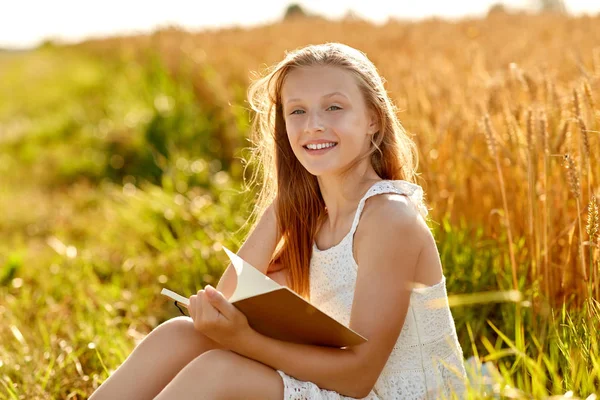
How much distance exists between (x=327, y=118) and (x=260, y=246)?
48 cm

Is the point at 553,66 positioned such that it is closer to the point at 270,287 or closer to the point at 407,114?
the point at 407,114

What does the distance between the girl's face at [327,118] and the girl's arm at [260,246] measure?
1.04ft

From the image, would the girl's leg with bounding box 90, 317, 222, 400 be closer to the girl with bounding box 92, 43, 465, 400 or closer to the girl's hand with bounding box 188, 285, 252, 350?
the girl with bounding box 92, 43, 465, 400

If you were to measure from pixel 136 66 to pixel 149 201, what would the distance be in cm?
651

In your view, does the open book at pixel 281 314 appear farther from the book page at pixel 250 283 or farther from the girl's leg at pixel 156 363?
the girl's leg at pixel 156 363

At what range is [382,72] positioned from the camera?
4.91 meters

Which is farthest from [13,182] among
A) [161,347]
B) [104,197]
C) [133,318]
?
[161,347]

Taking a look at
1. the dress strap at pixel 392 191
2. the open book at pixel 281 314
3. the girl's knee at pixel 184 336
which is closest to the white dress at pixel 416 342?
the dress strap at pixel 392 191

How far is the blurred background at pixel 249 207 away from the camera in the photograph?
2254 mm

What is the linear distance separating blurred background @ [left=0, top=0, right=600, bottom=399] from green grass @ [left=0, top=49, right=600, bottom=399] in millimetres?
11

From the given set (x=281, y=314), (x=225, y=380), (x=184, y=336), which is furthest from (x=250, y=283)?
(x=184, y=336)

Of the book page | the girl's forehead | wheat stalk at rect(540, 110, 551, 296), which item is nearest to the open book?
the book page

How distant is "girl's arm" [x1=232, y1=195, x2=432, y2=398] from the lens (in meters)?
1.80

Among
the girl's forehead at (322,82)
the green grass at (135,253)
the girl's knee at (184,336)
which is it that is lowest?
the green grass at (135,253)
